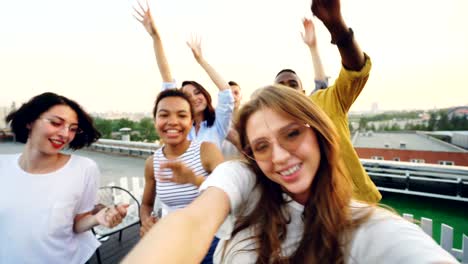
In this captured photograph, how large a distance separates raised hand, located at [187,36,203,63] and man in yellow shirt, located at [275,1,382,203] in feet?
6.26

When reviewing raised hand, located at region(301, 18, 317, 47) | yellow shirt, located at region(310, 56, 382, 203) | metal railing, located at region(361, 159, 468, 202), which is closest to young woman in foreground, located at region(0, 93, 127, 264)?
yellow shirt, located at region(310, 56, 382, 203)

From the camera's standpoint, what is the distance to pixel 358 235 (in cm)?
78

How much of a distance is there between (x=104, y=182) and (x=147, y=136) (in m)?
21.0

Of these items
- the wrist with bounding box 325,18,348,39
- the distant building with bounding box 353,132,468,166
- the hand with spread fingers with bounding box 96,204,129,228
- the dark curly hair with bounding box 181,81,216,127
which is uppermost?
the wrist with bounding box 325,18,348,39

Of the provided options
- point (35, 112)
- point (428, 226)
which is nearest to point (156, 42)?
point (35, 112)

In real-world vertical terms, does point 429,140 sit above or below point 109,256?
below

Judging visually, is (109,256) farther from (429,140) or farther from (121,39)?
(429,140)

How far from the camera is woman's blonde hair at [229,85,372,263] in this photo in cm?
84

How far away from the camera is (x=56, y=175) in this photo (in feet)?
4.58

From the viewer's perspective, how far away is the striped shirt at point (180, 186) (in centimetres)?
153

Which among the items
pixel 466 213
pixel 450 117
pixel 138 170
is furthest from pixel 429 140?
pixel 138 170

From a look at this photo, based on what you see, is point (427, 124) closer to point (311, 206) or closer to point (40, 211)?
point (311, 206)

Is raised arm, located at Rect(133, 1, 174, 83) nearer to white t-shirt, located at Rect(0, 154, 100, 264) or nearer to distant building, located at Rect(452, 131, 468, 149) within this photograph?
white t-shirt, located at Rect(0, 154, 100, 264)

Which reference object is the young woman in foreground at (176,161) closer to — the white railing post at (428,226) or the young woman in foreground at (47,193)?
the young woman in foreground at (47,193)
